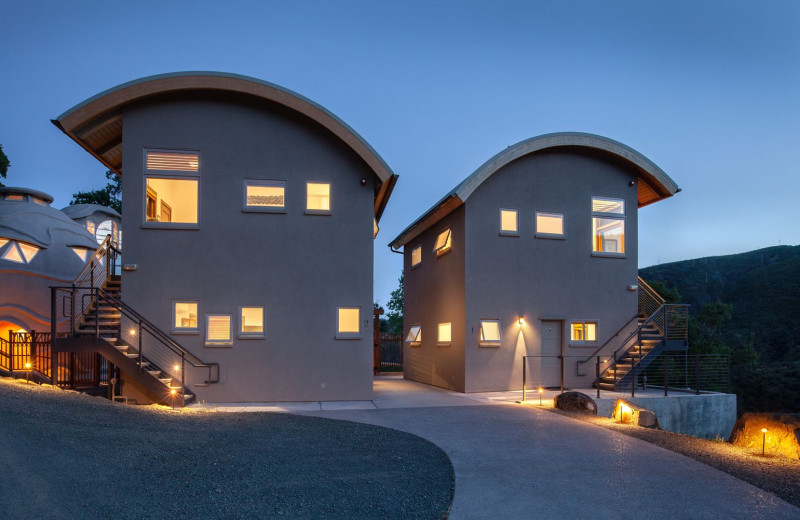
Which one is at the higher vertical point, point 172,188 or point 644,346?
point 172,188

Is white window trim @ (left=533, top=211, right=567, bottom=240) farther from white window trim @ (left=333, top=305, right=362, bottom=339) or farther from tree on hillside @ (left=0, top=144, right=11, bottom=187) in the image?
tree on hillside @ (left=0, top=144, right=11, bottom=187)

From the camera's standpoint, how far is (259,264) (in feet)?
42.6

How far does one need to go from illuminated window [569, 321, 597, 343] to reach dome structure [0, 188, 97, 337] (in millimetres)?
19690

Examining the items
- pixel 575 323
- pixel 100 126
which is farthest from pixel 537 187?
pixel 100 126

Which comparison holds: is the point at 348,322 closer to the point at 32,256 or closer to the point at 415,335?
the point at 415,335

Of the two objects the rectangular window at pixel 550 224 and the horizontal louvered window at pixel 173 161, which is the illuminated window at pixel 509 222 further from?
the horizontal louvered window at pixel 173 161

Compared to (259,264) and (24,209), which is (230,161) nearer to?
(259,264)

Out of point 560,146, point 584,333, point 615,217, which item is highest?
point 560,146

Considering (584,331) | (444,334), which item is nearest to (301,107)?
(444,334)

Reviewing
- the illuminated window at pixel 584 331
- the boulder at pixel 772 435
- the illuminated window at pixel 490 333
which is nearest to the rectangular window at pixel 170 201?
the illuminated window at pixel 490 333

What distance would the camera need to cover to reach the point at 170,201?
45.4 ft

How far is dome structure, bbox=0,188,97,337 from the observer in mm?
20797

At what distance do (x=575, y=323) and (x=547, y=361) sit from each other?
1459 millimetres

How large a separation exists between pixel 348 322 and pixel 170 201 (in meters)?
5.70
